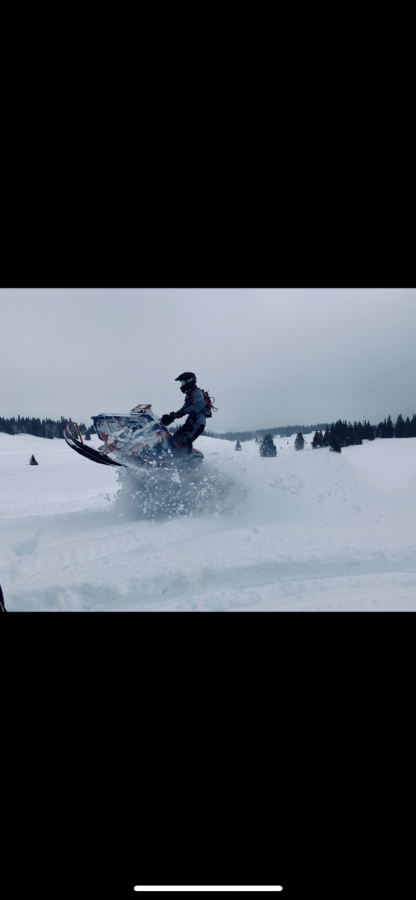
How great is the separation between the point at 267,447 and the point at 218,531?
1524mm

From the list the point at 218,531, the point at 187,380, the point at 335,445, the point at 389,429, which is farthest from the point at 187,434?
the point at 389,429

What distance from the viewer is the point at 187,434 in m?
4.16

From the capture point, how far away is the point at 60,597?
278 centimetres

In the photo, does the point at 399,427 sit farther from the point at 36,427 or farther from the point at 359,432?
the point at 36,427

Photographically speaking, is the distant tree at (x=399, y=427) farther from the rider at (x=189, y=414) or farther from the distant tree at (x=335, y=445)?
the rider at (x=189, y=414)

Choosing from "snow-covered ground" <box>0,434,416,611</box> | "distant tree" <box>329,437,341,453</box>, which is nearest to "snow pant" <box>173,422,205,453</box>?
"snow-covered ground" <box>0,434,416,611</box>

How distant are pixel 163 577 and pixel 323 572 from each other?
1647 mm

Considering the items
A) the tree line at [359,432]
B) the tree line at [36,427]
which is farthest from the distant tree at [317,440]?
the tree line at [36,427]

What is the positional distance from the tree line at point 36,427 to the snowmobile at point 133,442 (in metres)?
0.13

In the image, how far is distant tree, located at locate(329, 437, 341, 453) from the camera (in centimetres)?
457

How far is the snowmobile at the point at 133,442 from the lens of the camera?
162 inches

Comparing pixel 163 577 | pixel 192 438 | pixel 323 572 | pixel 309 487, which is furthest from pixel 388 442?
pixel 163 577

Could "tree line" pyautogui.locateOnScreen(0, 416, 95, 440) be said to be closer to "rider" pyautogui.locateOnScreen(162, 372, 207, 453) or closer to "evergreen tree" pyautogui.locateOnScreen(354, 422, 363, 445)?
"rider" pyautogui.locateOnScreen(162, 372, 207, 453)
